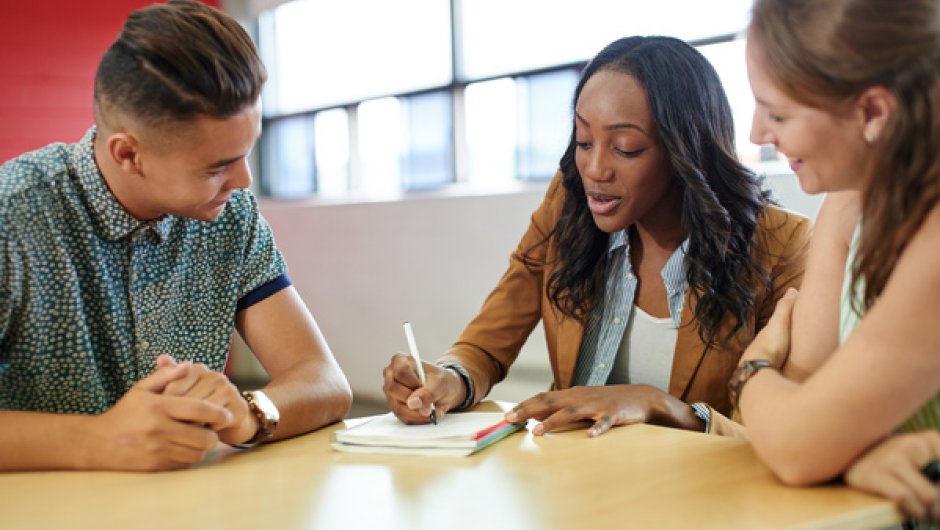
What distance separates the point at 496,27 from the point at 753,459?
3.52 meters

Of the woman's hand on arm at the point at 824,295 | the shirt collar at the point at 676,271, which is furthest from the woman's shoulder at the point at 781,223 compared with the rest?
the woman's hand on arm at the point at 824,295

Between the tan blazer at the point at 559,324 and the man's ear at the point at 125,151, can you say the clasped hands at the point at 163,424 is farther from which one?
the tan blazer at the point at 559,324

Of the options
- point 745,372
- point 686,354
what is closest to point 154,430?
point 745,372

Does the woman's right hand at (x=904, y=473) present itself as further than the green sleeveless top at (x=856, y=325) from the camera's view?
No

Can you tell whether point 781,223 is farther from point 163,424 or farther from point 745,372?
point 163,424

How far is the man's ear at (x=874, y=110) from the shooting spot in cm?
99

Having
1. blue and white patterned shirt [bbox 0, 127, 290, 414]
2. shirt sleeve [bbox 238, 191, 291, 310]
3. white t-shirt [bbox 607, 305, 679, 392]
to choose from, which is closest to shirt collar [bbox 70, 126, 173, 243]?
blue and white patterned shirt [bbox 0, 127, 290, 414]

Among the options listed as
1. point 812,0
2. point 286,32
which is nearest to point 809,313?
point 812,0

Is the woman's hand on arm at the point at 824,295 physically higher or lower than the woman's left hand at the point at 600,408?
higher

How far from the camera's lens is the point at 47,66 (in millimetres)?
4922

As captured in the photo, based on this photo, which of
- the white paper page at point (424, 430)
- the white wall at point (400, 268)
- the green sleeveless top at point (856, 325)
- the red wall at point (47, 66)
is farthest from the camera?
the red wall at point (47, 66)

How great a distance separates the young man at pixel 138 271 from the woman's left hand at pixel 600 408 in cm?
39

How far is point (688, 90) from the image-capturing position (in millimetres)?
1817

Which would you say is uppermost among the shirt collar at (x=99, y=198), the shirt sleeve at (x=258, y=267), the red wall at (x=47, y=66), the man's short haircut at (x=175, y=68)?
the red wall at (x=47, y=66)
